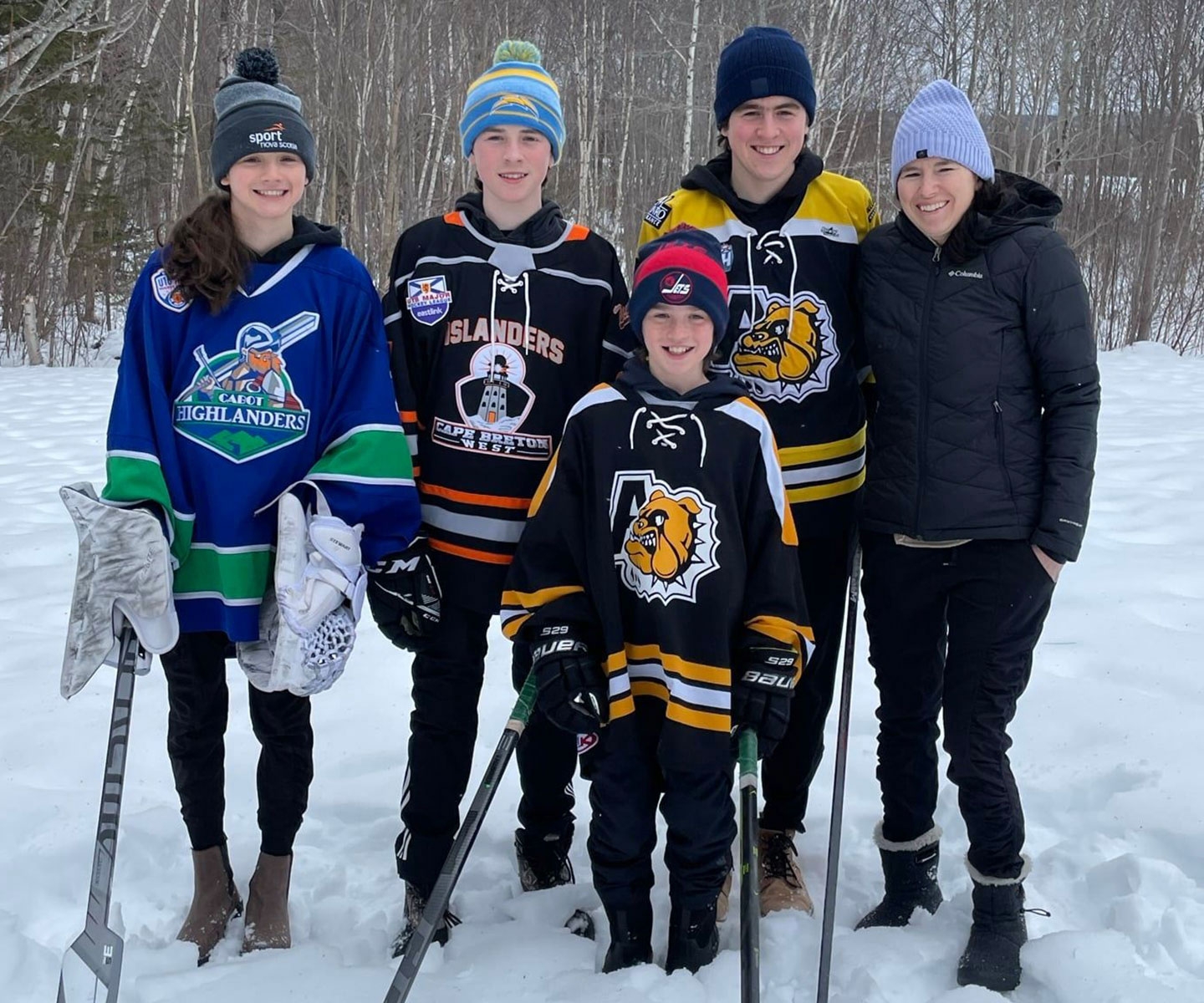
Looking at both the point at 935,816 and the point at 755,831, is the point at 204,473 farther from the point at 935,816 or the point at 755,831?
the point at 935,816

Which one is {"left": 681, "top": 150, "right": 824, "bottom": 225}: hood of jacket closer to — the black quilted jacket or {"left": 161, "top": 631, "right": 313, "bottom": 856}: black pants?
the black quilted jacket

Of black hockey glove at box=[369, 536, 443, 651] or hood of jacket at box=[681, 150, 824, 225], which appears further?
hood of jacket at box=[681, 150, 824, 225]

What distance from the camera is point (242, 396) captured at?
251cm

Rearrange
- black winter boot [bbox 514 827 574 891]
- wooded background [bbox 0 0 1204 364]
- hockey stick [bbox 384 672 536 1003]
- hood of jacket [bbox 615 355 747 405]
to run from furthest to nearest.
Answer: wooded background [bbox 0 0 1204 364], black winter boot [bbox 514 827 574 891], hood of jacket [bbox 615 355 747 405], hockey stick [bbox 384 672 536 1003]

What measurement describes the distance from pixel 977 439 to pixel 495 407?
1195mm

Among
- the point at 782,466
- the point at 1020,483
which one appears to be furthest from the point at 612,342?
the point at 1020,483

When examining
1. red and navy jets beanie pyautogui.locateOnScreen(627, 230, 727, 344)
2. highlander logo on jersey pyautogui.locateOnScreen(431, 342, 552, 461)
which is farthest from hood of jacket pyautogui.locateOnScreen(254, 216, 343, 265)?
red and navy jets beanie pyautogui.locateOnScreen(627, 230, 727, 344)

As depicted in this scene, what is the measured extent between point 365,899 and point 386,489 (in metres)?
1.26

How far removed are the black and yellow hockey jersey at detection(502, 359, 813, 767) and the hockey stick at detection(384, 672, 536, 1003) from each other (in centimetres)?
21

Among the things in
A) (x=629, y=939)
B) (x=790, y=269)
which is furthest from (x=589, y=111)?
(x=629, y=939)

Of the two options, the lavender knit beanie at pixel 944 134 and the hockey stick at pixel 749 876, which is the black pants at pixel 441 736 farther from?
the lavender knit beanie at pixel 944 134

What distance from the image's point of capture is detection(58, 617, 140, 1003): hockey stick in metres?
2.22

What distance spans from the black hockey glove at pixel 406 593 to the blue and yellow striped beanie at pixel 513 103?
3.53ft

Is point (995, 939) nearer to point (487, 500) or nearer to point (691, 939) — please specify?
point (691, 939)
